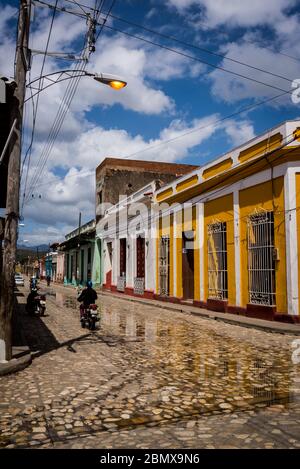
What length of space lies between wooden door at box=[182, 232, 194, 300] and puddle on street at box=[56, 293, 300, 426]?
25.3ft

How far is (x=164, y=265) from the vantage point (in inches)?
818

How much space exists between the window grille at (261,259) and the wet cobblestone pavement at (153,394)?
10.6 feet

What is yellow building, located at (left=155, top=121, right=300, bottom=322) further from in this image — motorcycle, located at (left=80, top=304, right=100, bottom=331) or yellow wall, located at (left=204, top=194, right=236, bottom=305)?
motorcycle, located at (left=80, top=304, right=100, bottom=331)

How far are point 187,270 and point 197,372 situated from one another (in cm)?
1247

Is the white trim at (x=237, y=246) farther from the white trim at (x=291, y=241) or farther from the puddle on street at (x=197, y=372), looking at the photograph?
the puddle on street at (x=197, y=372)

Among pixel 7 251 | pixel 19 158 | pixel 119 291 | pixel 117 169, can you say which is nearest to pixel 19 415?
pixel 7 251

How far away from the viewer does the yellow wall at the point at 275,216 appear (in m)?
12.1

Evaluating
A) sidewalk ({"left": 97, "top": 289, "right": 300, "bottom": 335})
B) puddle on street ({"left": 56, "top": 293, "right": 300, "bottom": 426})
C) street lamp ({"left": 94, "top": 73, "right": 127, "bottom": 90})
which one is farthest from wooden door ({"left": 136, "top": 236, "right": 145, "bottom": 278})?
street lamp ({"left": 94, "top": 73, "right": 127, "bottom": 90})

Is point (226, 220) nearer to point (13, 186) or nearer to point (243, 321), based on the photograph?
point (243, 321)

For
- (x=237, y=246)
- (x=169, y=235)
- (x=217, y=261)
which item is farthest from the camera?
(x=169, y=235)

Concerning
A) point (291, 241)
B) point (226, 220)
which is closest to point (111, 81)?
point (291, 241)

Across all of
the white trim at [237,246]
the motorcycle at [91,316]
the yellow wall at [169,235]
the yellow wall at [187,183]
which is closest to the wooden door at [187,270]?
the yellow wall at [169,235]
